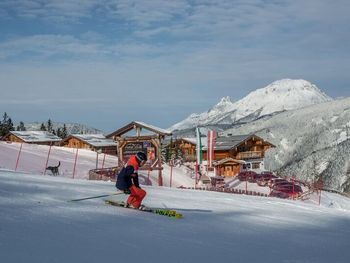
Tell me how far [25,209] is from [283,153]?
185 m

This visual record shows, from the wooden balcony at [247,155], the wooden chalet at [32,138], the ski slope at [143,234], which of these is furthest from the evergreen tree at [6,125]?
the ski slope at [143,234]

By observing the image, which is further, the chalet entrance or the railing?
the chalet entrance

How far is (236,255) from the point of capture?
8.07 metres

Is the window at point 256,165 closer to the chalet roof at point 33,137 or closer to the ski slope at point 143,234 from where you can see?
the chalet roof at point 33,137

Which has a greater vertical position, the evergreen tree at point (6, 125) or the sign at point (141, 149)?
the evergreen tree at point (6, 125)

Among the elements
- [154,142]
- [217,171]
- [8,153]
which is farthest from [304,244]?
[217,171]

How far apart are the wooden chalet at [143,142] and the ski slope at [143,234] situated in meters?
13.8

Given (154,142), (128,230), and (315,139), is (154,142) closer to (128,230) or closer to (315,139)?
(128,230)

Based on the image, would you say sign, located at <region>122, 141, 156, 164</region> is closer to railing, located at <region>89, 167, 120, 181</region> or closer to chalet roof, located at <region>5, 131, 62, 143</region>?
railing, located at <region>89, 167, 120, 181</region>

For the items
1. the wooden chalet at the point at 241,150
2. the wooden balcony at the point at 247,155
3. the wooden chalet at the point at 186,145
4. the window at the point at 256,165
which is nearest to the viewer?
the wooden chalet at the point at 241,150

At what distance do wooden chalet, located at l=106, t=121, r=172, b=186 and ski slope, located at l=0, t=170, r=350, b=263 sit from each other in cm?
1379

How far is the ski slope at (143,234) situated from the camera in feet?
22.9

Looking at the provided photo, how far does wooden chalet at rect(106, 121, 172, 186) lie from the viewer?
28547mm

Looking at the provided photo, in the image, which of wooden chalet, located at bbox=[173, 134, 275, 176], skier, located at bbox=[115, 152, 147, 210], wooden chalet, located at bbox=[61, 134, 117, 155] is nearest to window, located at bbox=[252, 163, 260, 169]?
wooden chalet, located at bbox=[173, 134, 275, 176]
